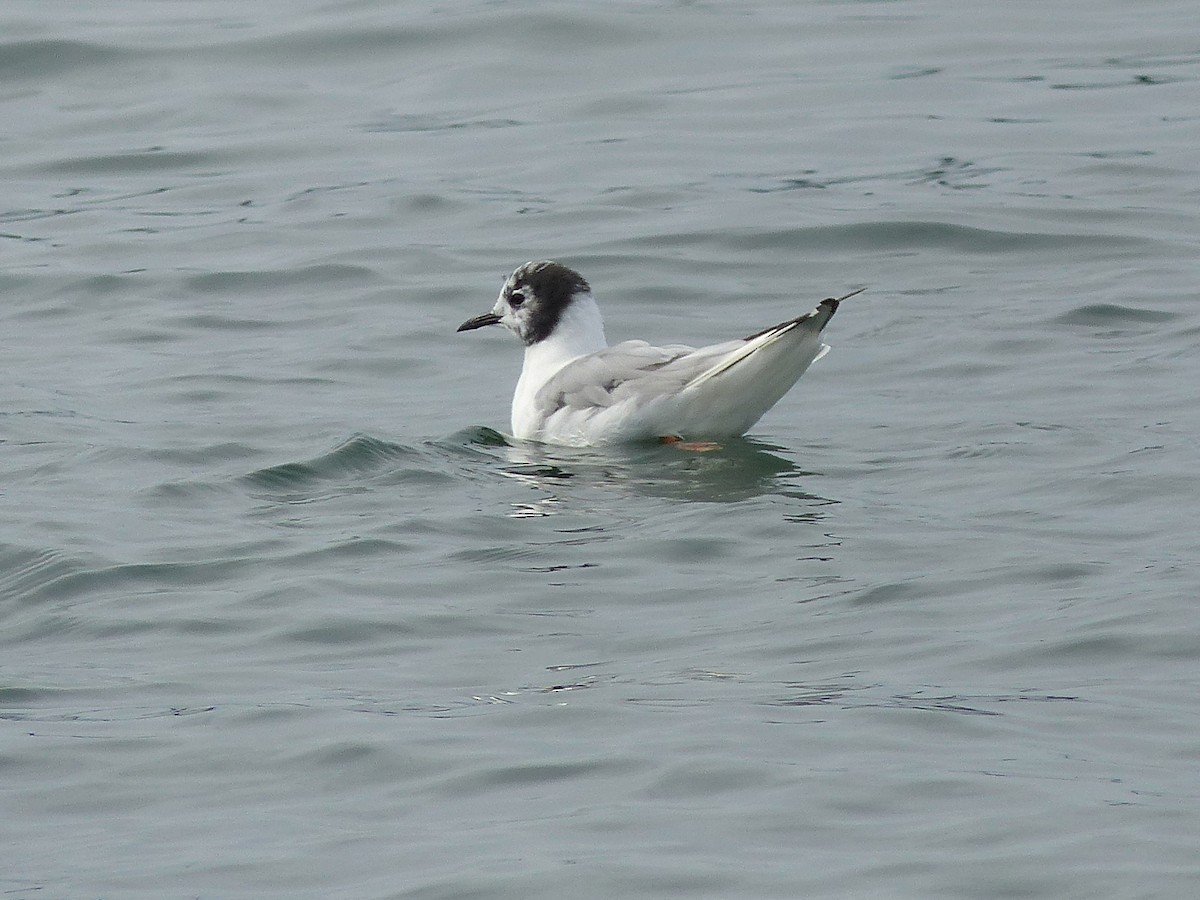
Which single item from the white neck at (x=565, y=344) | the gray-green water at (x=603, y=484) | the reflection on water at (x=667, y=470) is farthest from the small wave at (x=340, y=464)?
the white neck at (x=565, y=344)

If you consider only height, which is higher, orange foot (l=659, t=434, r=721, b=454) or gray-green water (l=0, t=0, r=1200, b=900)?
gray-green water (l=0, t=0, r=1200, b=900)

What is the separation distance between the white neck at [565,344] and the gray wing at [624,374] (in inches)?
9.4

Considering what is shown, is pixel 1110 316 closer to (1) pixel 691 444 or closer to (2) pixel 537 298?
(1) pixel 691 444

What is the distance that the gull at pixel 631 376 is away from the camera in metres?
10.3

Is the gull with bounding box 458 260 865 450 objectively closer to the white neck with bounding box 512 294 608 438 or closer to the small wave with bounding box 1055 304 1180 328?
the white neck with bounding box 512 294 608 438

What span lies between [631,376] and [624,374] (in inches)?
2.1

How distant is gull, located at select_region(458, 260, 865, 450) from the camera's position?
1029 centimetres

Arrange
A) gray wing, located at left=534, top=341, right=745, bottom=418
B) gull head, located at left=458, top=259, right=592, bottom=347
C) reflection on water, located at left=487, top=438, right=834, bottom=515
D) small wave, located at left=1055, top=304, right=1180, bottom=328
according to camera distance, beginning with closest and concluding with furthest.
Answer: reflection on water, located at left=487, top=438, right=834, bottom=515 → gray wing, located at left=534, top=341, right=745, bottom=418 → gull head, located at left=458, top=259, right=592, bottom=347 → small wave, located at left=1055, top=304, right=1180, bottom=328

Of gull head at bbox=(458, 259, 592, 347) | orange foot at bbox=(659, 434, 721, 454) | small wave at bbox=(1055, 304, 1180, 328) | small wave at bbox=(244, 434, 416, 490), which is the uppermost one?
gull head at bbox=(458, 259, 592, 347)

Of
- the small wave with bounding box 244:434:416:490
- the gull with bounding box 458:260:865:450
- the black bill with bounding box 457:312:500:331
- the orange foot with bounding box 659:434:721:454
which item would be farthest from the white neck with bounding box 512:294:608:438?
the small wave with bounding box 244:434:416:490

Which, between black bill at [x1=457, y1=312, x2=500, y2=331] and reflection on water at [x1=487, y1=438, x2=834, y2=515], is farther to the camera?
black bill at [x1=457, y1=312, x2=500, y2=331]

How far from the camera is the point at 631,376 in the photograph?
10.8 meters

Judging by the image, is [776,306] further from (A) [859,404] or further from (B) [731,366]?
(B) [731,366]

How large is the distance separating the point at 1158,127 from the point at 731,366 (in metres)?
8.73
